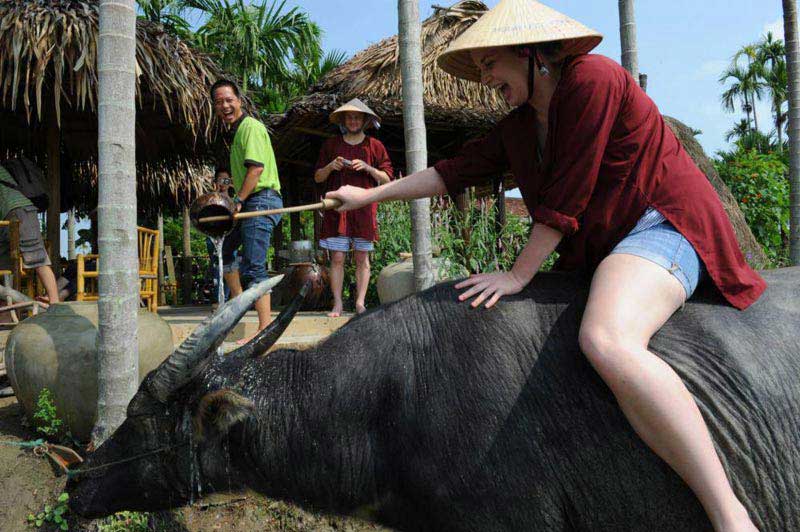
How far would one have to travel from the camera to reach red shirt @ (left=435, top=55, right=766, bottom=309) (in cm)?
Answer: 219

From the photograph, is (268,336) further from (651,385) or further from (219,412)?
(651,385)

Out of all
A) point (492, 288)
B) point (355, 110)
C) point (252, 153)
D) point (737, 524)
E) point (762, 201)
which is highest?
point (355, 110)

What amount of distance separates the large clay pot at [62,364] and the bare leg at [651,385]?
2.99 metres

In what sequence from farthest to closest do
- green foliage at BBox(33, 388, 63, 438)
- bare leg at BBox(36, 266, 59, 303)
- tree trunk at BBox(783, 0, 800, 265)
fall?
tree trunk at BBox(783, 0, 800, 265)
bare leg at BBox(36, 266, 59, 303)
green foliage at BBox(33, 388, 63, 438)

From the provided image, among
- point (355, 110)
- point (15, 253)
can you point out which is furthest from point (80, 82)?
point (355, 110)

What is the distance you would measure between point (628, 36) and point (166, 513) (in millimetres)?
5368

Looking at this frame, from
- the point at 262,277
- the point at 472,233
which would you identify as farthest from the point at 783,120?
the point at 262,277

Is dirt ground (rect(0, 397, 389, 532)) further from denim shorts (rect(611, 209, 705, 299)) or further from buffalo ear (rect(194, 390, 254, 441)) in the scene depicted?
denim shorts (rect(611, 209, 705, 299))

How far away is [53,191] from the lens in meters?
8.45

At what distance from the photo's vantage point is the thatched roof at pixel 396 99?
9984 mm

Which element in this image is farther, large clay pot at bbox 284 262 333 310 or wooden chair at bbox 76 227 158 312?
large clay pot at bbox 284 262 333 310

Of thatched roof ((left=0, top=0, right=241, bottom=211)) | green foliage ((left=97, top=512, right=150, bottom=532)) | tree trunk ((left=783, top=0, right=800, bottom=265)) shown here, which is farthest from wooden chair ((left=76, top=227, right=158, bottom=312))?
tree trunk ((left=783, top=0, right=800, bottom=265))

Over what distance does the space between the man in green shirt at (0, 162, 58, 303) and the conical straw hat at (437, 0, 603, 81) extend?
5.31 m

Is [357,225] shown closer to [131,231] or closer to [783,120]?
[131,231]
